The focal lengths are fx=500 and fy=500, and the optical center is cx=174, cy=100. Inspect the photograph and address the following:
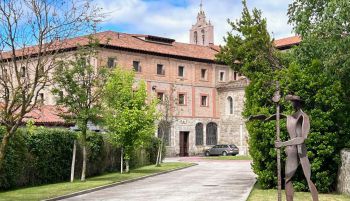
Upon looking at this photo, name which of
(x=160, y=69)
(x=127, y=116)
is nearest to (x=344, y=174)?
(x=127, y=116)

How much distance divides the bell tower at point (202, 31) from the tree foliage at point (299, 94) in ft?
253

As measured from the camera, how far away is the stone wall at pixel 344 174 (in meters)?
16.1

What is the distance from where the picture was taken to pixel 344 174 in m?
16.4

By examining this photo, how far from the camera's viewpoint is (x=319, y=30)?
614 inches

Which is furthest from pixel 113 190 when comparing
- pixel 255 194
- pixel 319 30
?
pixel 319 30

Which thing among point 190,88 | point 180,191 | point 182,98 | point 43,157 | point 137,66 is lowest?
point 180,191

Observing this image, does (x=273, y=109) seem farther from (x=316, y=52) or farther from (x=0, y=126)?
(x=0, y=126)

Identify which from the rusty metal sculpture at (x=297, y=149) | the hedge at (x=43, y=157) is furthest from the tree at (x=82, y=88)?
the rusty metal sculpture at (x=297, y=149)

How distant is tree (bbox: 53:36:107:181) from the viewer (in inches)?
899

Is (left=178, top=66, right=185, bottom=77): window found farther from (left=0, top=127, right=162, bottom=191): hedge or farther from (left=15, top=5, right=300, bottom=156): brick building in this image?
(left=0, top=127, right=162, bottom=191): hedge

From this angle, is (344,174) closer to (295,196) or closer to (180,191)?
(295,196)

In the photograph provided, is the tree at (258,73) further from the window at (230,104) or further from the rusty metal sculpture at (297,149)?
the window at (230,104)

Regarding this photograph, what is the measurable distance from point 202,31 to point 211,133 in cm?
4643

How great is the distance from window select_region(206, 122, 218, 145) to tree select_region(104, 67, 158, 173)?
27.7 metres
